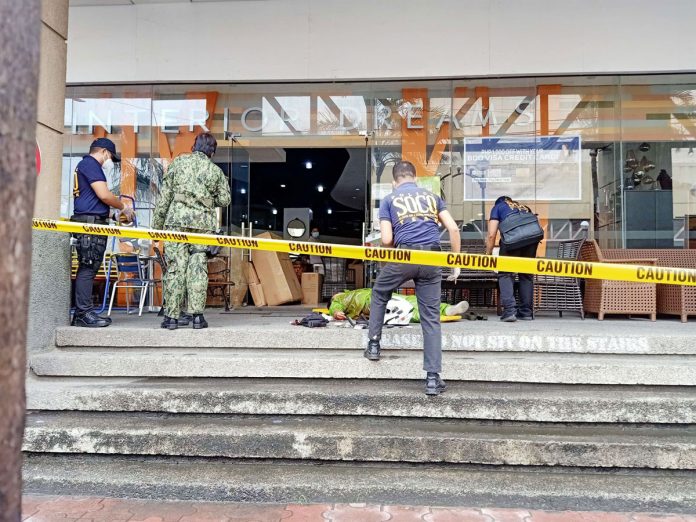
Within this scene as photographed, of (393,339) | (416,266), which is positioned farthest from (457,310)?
(416,266)

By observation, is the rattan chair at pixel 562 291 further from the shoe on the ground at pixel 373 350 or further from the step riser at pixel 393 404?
the shoe on the ground at pixel 373 350

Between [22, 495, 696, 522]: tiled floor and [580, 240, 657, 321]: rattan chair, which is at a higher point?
[580, 240, 657, 321]: rattan chair

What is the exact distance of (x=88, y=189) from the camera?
194 inches

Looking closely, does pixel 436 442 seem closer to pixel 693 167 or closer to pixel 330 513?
pixel 330 513

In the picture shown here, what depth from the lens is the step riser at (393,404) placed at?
347 cm

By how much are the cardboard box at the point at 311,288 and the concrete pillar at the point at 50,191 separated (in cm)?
534

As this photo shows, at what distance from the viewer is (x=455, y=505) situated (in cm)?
298

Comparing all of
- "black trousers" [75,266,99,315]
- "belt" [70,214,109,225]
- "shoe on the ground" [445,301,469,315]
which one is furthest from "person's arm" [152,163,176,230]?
"shoe on the ground" [445,301,469,315]

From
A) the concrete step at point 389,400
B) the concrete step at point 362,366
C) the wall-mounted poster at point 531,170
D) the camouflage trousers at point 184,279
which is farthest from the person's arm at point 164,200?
the wall-mounted poster at point 531,170

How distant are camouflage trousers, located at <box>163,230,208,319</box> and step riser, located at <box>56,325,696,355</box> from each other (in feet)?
0.98

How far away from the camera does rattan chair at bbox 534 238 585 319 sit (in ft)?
20.7

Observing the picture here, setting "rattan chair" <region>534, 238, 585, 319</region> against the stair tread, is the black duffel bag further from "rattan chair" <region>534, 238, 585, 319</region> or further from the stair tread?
the stair tread

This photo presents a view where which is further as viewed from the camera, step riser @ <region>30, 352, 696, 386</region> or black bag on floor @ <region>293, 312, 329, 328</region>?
→ black bag on floor @ <region>293, 312, 329, 328</region>

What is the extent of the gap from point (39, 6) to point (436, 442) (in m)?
3.00
